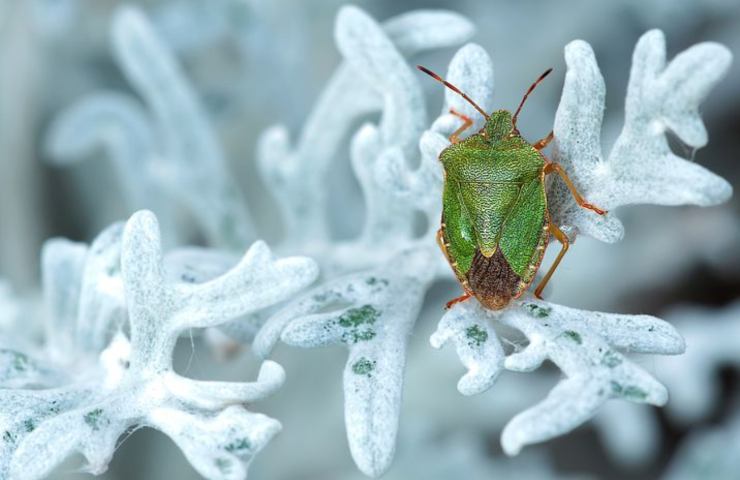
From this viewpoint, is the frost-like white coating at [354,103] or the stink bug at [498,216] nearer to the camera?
the stink bug at [498,216]

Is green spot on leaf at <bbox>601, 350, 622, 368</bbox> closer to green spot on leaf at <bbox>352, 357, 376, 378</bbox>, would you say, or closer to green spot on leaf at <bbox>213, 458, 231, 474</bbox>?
green spot on leaf at <bbox>352, 357, 376, 378</bbox>

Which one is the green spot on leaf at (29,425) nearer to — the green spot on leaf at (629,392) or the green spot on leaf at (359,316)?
the green spot on leaf at (359,316)

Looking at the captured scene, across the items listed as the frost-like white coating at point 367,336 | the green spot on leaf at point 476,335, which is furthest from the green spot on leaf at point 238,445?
the green spot on leaf at point 476,335

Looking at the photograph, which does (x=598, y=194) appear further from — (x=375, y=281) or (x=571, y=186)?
(x=375, y=281)

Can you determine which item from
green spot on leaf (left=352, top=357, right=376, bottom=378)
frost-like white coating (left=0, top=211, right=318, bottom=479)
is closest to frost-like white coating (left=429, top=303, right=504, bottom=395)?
green spot on leaf (left=352, top=357, right=376, bottom=378)

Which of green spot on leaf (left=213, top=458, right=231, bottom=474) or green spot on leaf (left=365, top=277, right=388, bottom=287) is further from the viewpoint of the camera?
green spot on leaf (left=365, top=277, right=388, bottom=287)

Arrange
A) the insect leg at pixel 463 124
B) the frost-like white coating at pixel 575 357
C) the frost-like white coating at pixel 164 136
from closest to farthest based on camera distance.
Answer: the frost-like white coating at pixel 575 357, the insect leg at pixel 463 124, the frost-like white coating at pixel 164 136

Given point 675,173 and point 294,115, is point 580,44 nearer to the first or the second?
→ point 675,173

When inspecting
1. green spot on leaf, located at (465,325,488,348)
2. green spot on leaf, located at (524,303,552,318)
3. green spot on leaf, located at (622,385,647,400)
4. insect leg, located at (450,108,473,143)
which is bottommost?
green spot on leaf, located at (622,385,647,400)
